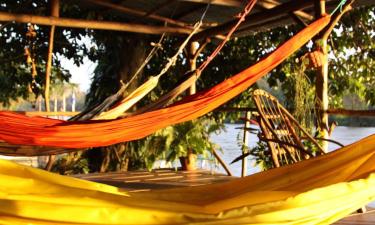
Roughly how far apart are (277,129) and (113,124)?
0.98m

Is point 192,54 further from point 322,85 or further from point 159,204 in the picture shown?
point 159,204

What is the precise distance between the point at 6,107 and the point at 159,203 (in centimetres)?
534

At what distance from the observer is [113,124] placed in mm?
2111

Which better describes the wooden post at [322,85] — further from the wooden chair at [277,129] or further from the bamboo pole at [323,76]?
the wooden chair at [277,129]

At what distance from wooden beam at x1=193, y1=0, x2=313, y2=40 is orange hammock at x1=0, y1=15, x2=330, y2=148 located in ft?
3.15

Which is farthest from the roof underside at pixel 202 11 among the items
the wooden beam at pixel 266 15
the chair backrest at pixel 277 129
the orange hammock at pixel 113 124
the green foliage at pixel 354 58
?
the green foliage at pixel 354 58

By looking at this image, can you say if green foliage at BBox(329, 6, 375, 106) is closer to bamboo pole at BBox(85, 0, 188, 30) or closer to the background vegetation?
the background vegetation

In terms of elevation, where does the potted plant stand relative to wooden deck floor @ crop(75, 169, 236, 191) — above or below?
above

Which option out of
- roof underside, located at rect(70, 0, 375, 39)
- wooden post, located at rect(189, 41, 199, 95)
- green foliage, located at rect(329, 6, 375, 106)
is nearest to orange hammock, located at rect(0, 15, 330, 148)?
roof underside, located at rect(70, 0, 375, 39)

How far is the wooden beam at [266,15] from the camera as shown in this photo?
10.7 ft

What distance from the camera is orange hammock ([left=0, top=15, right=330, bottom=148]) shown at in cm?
203

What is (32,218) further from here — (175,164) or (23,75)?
(23,75)

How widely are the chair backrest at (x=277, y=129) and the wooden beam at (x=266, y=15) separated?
937 millimetres

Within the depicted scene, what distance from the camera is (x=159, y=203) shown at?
128cm
